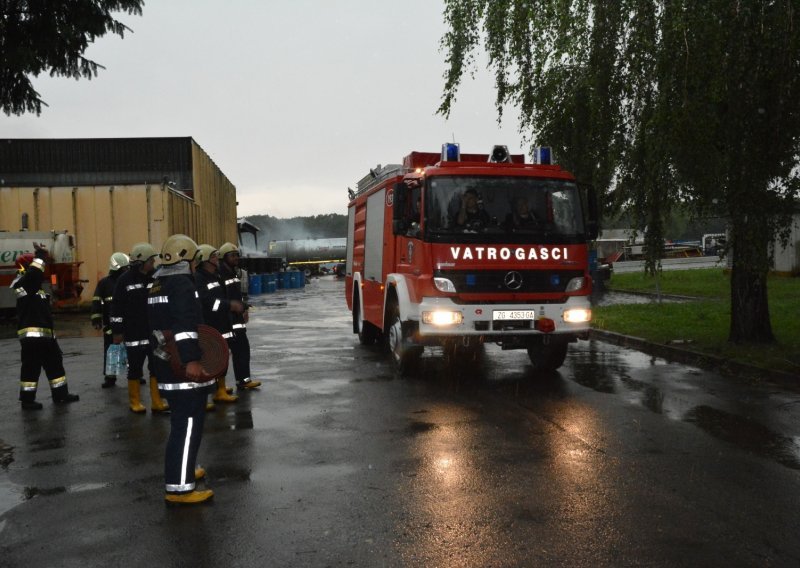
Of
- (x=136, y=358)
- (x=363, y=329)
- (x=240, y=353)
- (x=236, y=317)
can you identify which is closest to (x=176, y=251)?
(x=136, y=358)

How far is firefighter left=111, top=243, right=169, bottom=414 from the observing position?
27.2 feet

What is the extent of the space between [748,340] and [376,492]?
27.7 feet

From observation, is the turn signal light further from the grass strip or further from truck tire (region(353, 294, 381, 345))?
truck tire (region(353, 294, 381, 345))

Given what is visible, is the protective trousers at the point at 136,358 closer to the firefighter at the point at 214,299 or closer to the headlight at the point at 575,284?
the firefighter at the point at 214,299

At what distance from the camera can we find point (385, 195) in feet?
38.0

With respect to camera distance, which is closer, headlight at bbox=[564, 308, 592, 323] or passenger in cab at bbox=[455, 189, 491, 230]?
passenger in cab at bbox=[455, 189, 491, 230]

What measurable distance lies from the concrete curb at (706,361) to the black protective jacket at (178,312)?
23.5 ft

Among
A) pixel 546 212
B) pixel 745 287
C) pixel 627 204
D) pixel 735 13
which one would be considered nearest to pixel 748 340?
pixel 745 287

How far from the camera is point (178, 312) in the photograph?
16.9 ft

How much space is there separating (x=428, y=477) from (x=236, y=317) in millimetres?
4432

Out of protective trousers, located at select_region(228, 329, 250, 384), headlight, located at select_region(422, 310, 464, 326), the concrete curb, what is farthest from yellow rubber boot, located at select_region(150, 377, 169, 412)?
the concrete curb

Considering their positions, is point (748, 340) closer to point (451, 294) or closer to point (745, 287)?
point (745, 287)

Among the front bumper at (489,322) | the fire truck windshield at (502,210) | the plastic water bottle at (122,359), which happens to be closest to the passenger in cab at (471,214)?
the fire truck windshield at (502,210)

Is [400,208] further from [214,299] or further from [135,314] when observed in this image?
[135,314]
